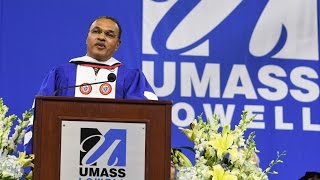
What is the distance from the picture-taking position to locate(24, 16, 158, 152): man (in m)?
3.93

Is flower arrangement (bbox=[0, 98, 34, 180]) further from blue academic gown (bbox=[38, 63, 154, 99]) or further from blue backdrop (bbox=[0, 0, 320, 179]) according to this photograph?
blue backdrop (bbox=[0, 0, 320, 179])

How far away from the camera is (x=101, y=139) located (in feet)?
8.97

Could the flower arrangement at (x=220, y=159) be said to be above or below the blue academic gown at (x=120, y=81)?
below

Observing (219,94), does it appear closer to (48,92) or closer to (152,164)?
(48,92)

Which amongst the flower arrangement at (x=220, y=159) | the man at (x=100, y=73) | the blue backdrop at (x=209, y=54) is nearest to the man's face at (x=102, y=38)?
the man at (x=100, y=73)

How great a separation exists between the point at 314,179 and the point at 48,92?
1.92 metres

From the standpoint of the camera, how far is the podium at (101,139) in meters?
2.71

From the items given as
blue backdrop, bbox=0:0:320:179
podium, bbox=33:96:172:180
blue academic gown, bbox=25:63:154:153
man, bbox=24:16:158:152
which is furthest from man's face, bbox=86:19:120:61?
podium, bbox=33:96:172:180

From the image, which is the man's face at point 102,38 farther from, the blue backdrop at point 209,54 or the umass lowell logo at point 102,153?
the umass lowell logo at point 102,153

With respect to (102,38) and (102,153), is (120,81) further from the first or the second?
(102,153)

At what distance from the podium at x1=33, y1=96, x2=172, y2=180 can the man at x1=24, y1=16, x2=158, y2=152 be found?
1.08 metres

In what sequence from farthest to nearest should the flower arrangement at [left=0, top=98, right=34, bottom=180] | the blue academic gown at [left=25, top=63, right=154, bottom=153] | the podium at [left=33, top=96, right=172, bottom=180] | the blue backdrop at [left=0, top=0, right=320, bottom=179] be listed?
1. the blue backdrop at [left=0, top=0, right=320, bottom=179]
2. the blue academic gown at [left=25, top=63, right=154, bottom=153]
3. the flower arrangement at [left=0, top=98, right=34, bottom=180]
4. the podium at [left=33, top=96, right=172, bottom=180]

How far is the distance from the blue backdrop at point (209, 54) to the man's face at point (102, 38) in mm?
1035

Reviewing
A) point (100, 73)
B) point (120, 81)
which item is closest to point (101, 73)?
point (100, 73)
